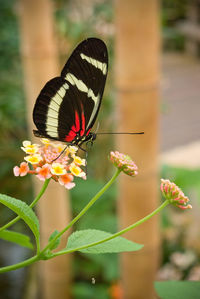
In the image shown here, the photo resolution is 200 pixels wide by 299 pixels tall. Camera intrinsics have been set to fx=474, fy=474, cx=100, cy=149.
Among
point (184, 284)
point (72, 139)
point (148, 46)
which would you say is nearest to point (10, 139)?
point (148, 46)

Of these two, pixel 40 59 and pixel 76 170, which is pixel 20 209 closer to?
pixel 76 170

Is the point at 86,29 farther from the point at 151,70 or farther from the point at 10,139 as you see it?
the point at 151,70

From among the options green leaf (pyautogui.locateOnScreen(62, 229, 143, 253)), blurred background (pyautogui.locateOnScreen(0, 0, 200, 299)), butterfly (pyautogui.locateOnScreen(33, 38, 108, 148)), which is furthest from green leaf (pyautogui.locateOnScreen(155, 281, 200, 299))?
blurred background (pyautogui.locateOnScreen(0, 0, 200, 299))

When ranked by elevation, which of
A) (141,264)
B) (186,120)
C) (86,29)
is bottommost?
(141,264)

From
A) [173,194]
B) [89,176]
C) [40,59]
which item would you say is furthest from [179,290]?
[89,176]

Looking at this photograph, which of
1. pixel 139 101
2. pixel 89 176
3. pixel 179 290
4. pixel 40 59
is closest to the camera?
pixel 179 290

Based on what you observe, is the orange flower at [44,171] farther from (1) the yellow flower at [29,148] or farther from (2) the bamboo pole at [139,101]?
(2) the bamboo pole at [139,101]

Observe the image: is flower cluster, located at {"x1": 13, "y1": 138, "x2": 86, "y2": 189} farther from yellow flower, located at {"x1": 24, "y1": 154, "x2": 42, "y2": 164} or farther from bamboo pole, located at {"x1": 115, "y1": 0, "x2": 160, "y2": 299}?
bamboo pole, located at {"x1": 115, "y1": 0, "x2": 160, "y2": 299}
